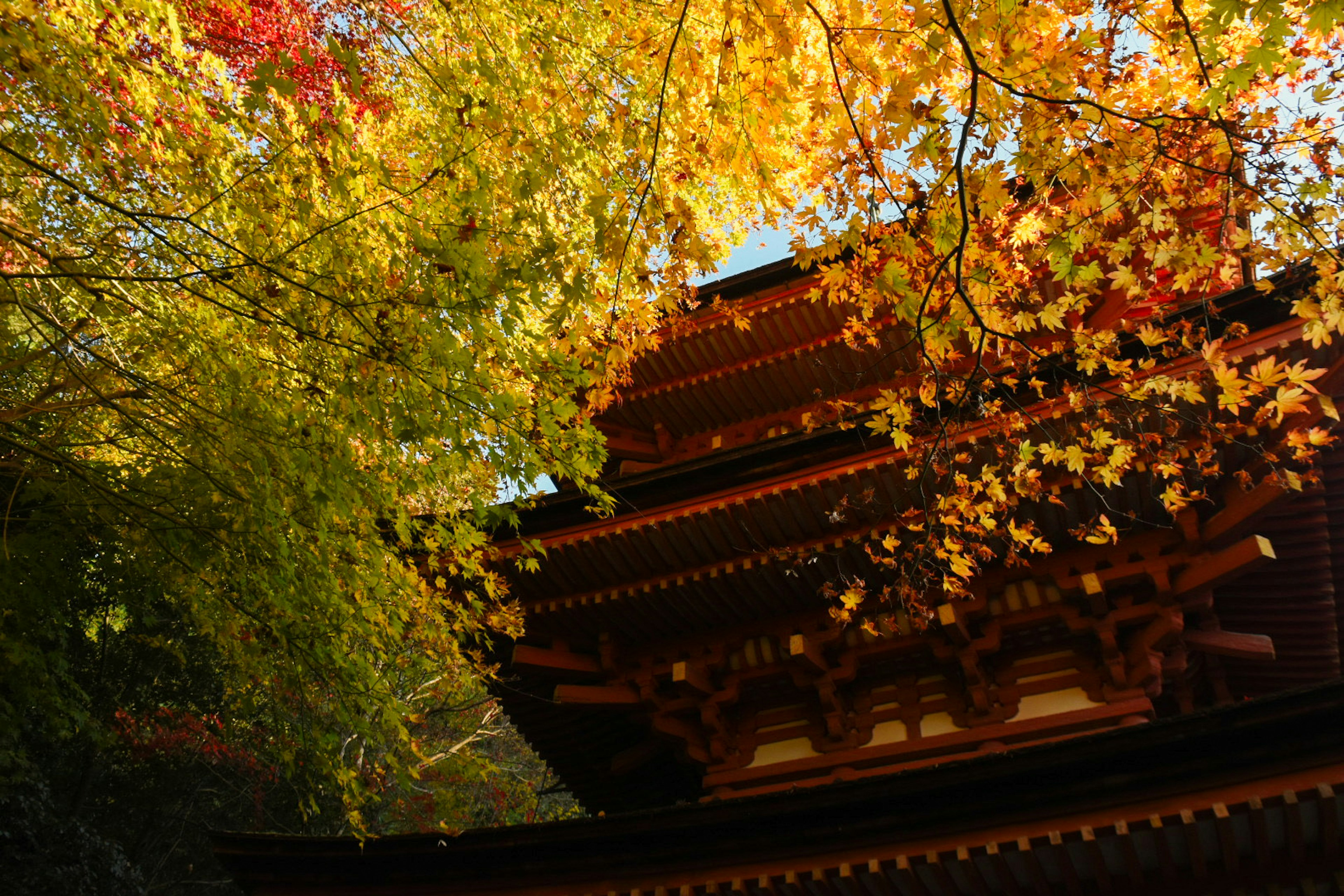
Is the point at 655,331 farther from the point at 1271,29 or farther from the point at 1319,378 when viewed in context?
the point at 1271,29

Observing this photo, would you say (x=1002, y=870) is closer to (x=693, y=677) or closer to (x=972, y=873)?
(x=972, y=873)

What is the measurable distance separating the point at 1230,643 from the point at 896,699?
233 cm

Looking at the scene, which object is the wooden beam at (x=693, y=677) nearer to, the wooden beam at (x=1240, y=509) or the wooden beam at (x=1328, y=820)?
the wooden beam at (x=1240, y=509)

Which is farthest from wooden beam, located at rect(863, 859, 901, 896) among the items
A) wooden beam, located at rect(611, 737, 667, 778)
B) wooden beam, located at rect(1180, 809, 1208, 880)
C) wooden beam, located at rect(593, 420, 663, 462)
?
wooden beam, located at rect(593, 420, 663, 462)

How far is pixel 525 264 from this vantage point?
160 inches

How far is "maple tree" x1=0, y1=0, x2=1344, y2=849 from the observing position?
391 cm

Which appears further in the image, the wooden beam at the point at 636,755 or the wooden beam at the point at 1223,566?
the wooden beam at the point at 636,755

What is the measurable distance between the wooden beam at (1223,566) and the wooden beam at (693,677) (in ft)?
11.2

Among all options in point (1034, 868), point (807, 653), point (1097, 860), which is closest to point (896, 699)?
point (807, 653)

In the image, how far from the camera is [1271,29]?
9.25 ft

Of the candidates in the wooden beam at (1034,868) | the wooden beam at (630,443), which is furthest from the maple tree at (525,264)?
the wooden beam at (630,443)

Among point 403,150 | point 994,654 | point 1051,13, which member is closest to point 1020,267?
point 1051,13

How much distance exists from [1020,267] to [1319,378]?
2.15 meters

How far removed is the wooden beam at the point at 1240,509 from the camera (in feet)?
16.8
